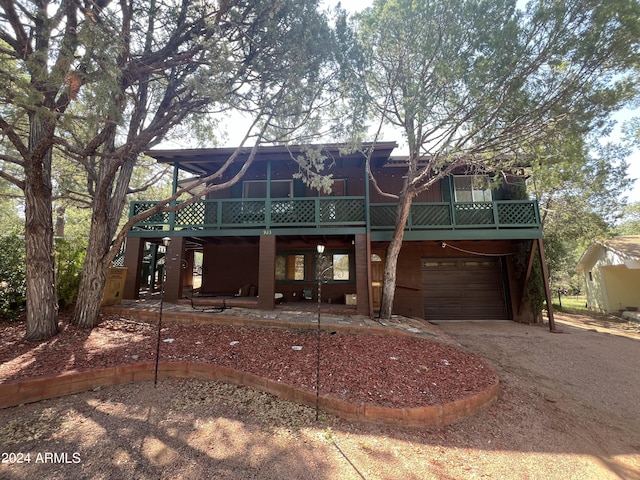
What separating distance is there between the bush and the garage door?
1137 cm

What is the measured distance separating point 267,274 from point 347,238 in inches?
125

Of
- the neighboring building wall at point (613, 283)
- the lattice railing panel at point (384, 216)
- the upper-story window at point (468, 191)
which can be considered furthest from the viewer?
the neighboring building wall at point (613, 283)

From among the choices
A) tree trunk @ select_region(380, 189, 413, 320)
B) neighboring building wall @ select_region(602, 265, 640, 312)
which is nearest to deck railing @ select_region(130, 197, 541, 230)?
tree trunk @ select_region(380, 189, 413, 320)

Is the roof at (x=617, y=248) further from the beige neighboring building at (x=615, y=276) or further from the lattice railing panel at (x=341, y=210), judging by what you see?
the lattice railing panel at (x=341, y=210)

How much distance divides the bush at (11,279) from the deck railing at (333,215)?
3.20 m

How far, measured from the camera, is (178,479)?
238cm

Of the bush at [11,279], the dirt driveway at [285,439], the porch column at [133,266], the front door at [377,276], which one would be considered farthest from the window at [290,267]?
the bush at [11,279]

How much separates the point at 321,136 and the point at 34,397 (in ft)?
24.1

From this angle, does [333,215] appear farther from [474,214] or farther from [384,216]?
[474,214]

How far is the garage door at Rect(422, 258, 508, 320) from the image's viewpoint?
1019cm

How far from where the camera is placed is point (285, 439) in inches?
117

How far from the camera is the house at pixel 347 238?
8805 mm

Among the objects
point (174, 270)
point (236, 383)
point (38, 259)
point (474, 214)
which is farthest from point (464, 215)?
point (38, 259)

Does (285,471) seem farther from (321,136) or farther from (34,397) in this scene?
(321,136)
